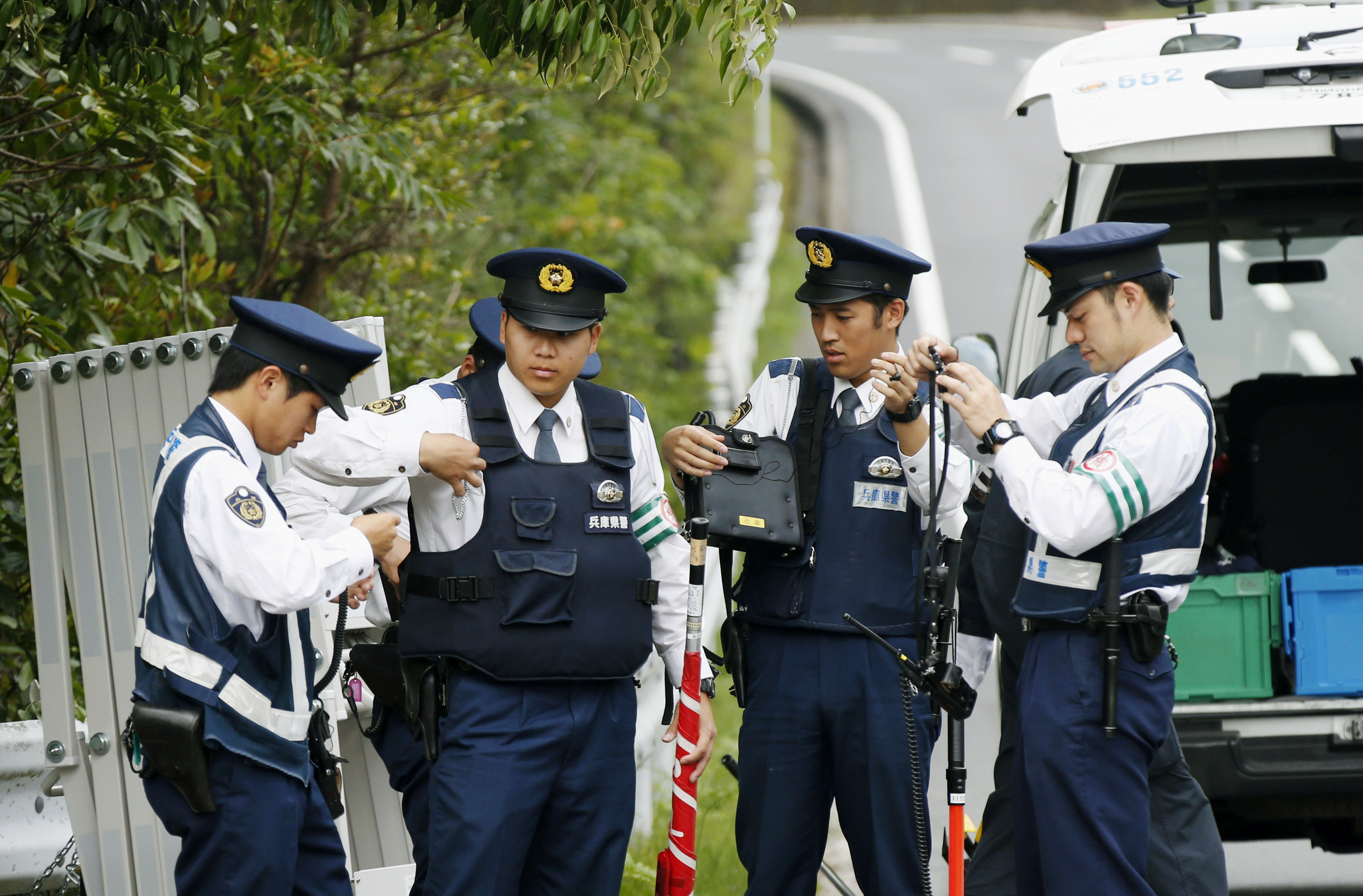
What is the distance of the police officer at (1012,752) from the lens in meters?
4.41

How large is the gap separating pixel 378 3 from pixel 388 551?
1.83m

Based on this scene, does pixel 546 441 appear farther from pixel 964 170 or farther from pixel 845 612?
pixel 964 170

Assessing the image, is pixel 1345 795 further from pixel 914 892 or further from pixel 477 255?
pixel 477 255

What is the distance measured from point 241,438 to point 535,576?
0.83 m

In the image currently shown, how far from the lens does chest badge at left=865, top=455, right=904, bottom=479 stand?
4543 mm

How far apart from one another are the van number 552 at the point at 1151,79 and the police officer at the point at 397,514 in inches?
76.8

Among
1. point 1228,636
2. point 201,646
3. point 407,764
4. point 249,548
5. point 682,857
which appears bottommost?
point 682,857

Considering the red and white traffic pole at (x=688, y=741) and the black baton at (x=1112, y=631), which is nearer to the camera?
the black baton at (x=1112, y=631)

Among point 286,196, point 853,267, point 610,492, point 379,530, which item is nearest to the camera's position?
point 379,530

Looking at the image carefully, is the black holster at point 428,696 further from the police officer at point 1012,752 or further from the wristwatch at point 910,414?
the police officer at point 1012,752

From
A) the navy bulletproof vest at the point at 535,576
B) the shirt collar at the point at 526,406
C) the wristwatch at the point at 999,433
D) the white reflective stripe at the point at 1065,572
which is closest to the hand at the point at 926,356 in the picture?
the wristwatch at the point at 999,433

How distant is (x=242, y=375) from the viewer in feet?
12.5

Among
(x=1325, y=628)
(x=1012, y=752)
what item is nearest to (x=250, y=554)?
(x=1012, y=752)

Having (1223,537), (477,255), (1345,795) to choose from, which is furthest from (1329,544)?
(477,255)
